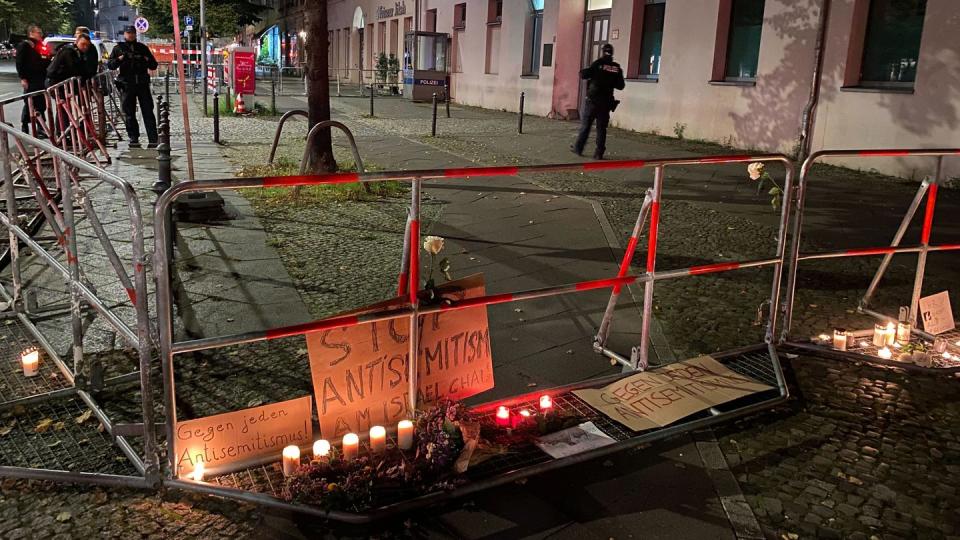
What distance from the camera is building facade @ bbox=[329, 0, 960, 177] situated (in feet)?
39.7

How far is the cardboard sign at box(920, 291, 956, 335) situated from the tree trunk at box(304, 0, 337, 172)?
24.2ft

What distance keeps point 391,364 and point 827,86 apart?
40.7 feet

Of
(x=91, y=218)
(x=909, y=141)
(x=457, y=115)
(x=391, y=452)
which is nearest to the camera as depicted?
(x=391, y=452)

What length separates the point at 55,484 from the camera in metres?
3.29

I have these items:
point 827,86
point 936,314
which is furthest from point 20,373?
point 827,86

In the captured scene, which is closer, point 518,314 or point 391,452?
point 391,452

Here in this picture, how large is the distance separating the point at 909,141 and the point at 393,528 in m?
11.8

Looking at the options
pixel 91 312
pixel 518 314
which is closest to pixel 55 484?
pixel 91 312

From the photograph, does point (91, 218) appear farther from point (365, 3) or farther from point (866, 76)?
point (365, 3)

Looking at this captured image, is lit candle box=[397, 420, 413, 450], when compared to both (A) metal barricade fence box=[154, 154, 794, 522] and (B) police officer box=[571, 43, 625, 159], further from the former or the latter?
(B) police officer box=[571, 43, 625, 159]

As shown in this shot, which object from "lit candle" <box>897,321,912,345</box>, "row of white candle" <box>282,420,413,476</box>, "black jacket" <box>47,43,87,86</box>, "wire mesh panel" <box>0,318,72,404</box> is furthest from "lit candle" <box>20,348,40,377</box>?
"black jacket" <box>47,43,87,86</box>

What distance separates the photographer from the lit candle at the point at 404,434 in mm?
3529

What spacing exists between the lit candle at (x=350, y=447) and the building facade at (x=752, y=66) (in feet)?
36.0

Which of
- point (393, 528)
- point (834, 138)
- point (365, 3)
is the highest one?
point (365, 3)
